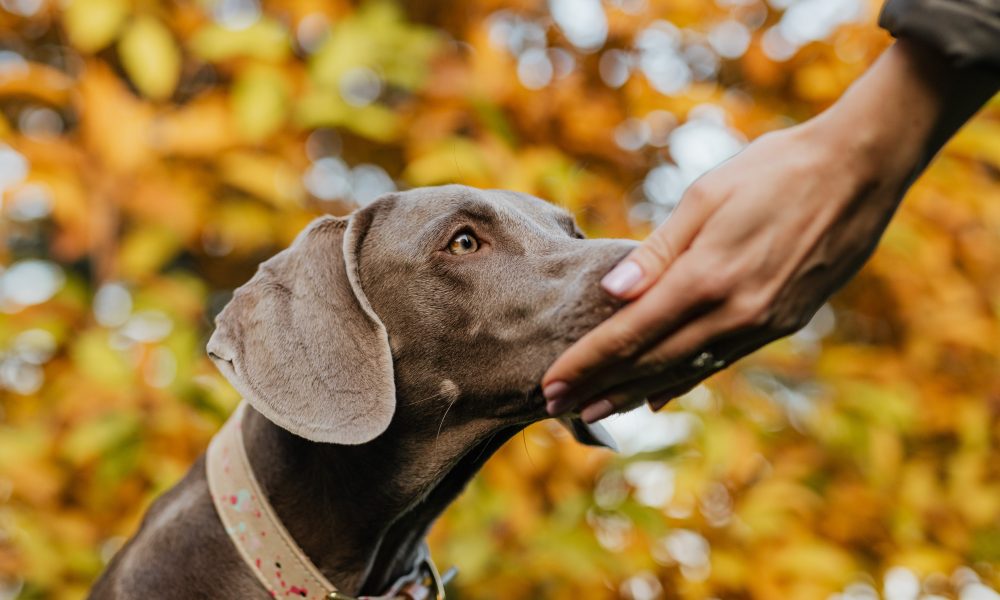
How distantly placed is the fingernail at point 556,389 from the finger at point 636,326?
0.08 ft

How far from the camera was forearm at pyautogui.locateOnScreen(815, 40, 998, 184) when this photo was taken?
1557 millimetres

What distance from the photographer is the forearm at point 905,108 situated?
5.11ft

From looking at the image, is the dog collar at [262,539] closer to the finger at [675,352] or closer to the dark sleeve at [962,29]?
the finger at [675,352]

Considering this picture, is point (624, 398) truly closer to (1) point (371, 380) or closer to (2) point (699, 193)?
(2) point (699, 193)

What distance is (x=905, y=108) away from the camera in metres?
1.57

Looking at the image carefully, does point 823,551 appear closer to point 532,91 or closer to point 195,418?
point 532,91

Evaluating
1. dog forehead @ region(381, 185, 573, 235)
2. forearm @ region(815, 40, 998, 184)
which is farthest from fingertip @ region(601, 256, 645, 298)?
dog forehead @ region(381, 185, 573, 235)

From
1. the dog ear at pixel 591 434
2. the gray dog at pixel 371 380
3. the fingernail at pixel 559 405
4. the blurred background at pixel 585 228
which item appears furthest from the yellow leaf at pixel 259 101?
the fingernail at pixel 559 405

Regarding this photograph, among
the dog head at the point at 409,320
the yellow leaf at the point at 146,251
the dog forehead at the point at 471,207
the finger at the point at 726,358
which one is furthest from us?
the yellow leaf at the point at 146,251

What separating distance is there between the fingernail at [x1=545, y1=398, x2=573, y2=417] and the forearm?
0.71 m

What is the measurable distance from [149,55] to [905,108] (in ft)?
8.63

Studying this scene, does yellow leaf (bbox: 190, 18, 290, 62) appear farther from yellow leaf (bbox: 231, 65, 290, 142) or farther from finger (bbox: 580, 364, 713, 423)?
finger (bbox: 580, 364, 713, 423)

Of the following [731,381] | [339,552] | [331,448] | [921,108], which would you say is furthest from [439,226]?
[731,381]

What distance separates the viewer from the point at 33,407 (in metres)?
3.51
